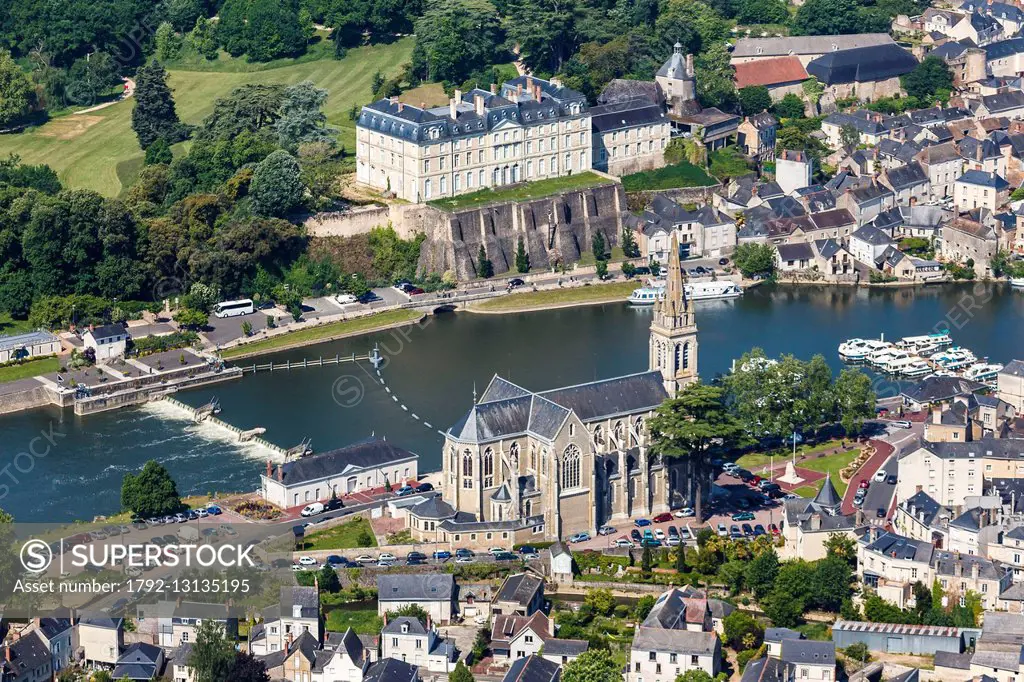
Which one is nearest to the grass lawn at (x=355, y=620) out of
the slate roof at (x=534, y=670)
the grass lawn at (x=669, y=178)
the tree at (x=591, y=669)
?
the slate roof at (x=534, y=670)

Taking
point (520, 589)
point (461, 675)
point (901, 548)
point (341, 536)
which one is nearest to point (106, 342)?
point (341, 536)

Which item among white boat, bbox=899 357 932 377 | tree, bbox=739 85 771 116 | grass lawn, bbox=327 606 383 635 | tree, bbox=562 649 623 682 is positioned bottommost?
white boat, bbox=899 357 932 377

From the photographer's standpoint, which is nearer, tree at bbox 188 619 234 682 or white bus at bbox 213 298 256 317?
tree at bbox 188 619 234 682

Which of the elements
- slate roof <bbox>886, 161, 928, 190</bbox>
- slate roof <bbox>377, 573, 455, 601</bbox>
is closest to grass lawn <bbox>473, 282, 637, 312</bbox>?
slate roof <bbox>886, 161, 928, 190</bbox>

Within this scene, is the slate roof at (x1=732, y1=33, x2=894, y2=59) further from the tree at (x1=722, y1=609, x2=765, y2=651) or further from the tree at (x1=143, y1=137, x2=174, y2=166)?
the tree at (x1=722, y1=609, x2=765, y2=651)

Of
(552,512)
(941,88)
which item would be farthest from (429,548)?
(941,88)

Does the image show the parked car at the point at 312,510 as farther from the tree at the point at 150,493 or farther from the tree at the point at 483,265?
the tree at the point at 483,265

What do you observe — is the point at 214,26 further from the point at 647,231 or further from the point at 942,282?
the point at 942,282

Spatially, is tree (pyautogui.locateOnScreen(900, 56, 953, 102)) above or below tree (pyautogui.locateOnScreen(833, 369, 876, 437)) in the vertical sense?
above
